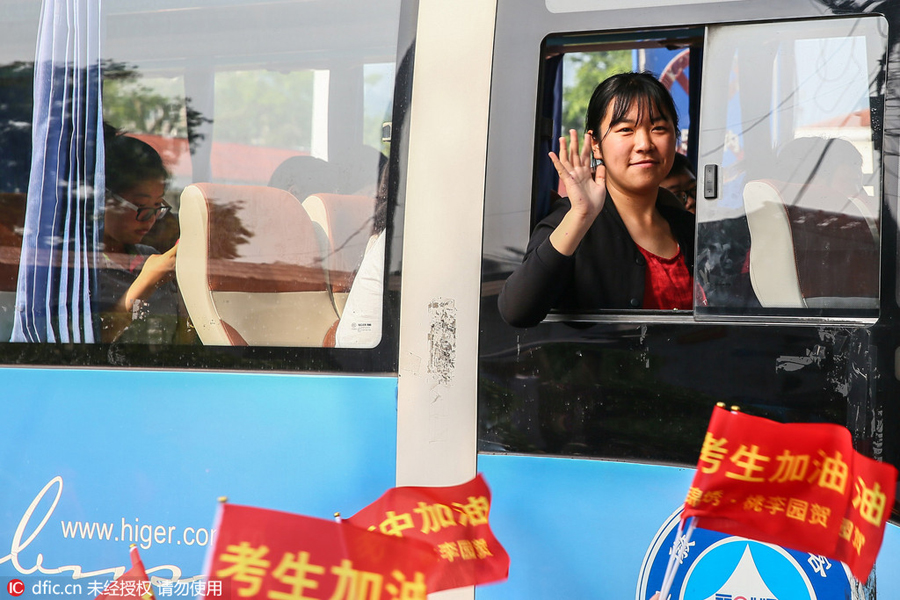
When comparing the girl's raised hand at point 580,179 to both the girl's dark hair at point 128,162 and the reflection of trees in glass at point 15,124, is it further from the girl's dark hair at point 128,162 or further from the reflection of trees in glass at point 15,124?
the reflection of trees in glass at point 15,124

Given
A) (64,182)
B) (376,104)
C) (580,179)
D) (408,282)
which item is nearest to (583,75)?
(580,179)

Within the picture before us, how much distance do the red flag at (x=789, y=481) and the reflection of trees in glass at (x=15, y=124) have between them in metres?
2.49

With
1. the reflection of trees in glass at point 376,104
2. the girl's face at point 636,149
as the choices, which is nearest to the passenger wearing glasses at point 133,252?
the reflection of trees in glass at point 376,104

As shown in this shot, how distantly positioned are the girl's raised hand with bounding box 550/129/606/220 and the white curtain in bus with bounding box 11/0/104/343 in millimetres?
1626

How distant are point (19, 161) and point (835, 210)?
2.70 m

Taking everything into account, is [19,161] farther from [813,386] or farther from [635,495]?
[813,386]

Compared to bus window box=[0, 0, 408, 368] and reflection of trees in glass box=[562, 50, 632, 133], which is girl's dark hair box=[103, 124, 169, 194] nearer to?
bus window box=[0, 0, 408, 368]

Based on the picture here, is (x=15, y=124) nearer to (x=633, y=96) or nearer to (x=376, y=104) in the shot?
(x=376, y=104)

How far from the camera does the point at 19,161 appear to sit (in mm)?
3102

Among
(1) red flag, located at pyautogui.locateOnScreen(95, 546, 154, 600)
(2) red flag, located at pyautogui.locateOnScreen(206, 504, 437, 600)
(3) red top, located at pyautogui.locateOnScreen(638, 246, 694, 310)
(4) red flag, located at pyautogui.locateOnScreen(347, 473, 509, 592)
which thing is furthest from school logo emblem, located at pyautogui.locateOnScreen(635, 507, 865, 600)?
(1) red flag, located at pyautogui.locateOnScreen(95, 546, 154, 600)

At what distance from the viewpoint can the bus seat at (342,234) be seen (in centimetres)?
278

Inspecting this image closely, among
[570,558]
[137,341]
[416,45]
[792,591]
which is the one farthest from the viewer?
[137,341]

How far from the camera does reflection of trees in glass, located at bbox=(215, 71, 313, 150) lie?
285cm

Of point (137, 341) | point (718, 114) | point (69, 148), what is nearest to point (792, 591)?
point (718, 114)
